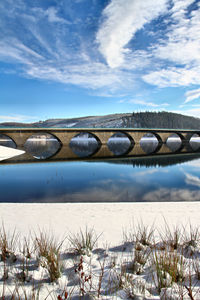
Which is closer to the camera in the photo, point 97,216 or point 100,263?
point 100,263

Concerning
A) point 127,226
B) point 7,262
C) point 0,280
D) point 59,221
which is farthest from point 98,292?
point 59,221

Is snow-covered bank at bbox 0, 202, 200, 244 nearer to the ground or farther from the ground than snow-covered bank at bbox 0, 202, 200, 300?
nearer to the ground

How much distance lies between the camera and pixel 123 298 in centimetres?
316

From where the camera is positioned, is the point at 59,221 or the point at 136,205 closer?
the point at 59,221

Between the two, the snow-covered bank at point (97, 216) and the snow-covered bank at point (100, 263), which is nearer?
the snow-covered bank at point (100, 263)

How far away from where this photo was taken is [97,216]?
824 cm

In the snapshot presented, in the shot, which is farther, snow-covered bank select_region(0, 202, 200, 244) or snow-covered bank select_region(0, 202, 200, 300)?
snow-covered bank select_region(0, 202, 200, 244)

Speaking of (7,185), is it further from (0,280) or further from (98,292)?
(98,292)

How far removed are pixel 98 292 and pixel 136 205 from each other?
729 centimetres

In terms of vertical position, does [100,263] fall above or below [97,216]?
above

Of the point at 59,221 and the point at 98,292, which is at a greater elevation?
the point at 98,292

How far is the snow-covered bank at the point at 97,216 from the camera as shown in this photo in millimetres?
6949

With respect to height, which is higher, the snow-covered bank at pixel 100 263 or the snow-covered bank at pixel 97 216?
the snow-covered bank at pixel 100 263

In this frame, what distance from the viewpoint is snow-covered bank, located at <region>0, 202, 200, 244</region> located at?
274 inches
